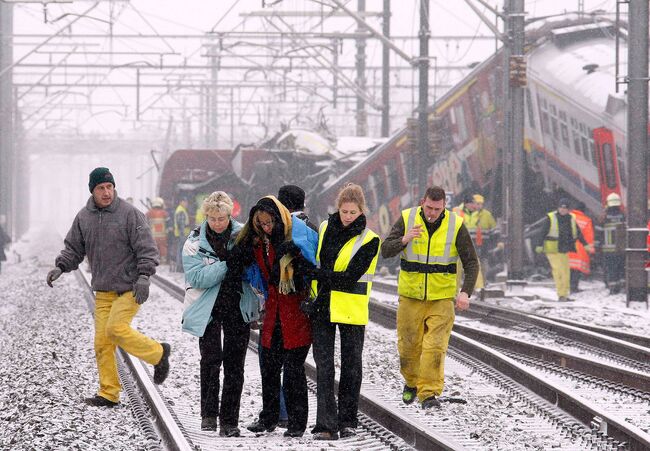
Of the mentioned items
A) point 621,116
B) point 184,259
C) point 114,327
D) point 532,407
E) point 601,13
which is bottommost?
point 532,407

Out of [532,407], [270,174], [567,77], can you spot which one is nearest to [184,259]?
[532,407]

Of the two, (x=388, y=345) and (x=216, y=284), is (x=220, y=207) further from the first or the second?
(x=388, y=345)

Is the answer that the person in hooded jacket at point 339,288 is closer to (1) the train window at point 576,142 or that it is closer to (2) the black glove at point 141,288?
(2) the black glove at point 141,288

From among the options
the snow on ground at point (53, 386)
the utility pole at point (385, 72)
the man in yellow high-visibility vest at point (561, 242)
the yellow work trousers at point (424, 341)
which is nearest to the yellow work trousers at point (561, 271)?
the man in yellow high-visibility vest at point (561, 242)

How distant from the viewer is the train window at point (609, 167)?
69.1 feet

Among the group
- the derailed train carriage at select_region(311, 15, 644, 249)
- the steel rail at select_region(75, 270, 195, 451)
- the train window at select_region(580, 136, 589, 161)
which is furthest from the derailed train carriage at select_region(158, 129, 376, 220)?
the steel rail at select_region(75, 270, 195, 451)

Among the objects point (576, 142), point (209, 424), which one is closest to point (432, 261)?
point (209, 424)

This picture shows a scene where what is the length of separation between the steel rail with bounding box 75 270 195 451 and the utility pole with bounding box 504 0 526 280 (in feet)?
37.2

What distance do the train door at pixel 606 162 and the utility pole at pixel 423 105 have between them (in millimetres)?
4298

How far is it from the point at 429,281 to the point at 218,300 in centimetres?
181

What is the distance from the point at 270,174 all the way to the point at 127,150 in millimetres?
49513

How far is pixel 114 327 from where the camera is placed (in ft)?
27.5

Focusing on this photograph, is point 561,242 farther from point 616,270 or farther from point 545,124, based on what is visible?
point 545,124

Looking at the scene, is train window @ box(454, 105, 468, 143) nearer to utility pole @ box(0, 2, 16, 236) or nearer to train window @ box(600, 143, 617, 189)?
train window @ box(600, 143, 617, 189)
